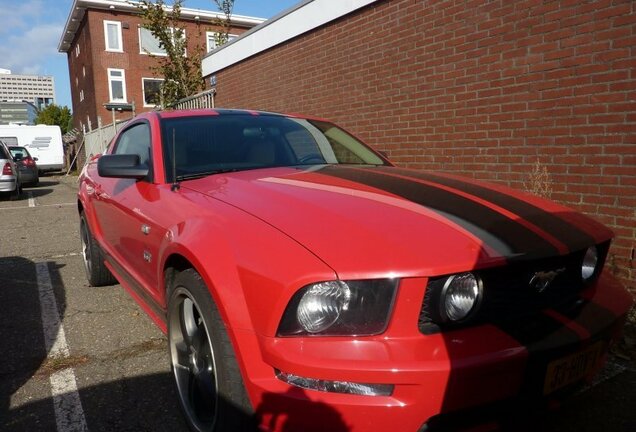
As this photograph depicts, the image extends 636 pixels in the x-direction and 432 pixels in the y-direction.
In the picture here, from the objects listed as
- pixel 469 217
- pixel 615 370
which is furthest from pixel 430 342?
pixel 615 370

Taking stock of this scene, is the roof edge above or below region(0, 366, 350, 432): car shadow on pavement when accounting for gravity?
above

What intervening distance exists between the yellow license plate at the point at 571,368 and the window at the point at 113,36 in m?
28.5

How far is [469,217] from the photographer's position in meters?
1.96

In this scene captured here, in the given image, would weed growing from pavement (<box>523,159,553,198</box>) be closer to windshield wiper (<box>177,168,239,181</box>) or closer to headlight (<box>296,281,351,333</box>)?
windshield wiper (<box>177,168,239,181</box>)

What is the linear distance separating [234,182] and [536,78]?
10.8 ft

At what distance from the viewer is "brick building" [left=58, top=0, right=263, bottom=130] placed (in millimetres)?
25703

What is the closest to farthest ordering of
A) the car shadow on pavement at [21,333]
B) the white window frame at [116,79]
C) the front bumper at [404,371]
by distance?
the front bumper at [404,371] → the car shadow on pavement at [21,333] → the white window frame at [116,79]

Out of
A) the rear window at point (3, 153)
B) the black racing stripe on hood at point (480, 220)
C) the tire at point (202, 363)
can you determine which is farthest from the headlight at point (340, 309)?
the rear window at point (3, 153)

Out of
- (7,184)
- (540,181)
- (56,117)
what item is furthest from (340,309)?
(56,117)

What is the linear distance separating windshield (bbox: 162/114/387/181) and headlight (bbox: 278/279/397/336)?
1406mm

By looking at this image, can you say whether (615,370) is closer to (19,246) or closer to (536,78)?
(536,78)

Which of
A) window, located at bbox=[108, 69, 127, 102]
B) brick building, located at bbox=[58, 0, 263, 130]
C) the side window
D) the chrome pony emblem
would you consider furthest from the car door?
window, located at bbox=[108, 69, 127, 102]

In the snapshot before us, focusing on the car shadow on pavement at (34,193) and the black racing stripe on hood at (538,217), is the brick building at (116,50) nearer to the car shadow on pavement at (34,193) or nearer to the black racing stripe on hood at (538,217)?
the car shadow on pavement at (34,193)

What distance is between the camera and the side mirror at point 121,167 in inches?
112
